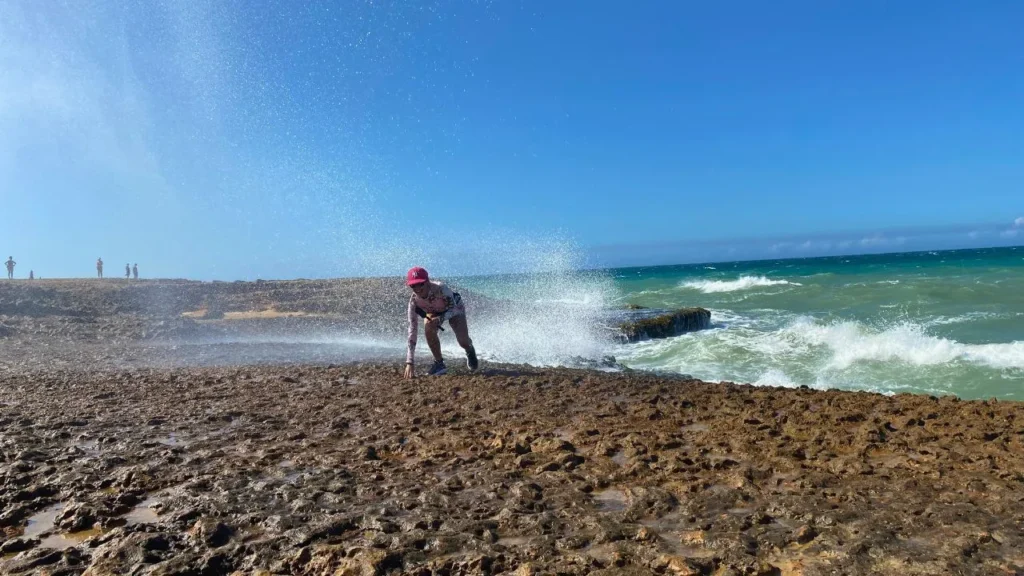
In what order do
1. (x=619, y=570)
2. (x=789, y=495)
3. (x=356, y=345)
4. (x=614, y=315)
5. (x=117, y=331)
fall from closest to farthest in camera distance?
1. (x=619, y=570)
2. (x=789, y=495)
3. (x=356, y=345)
4. (x=117, y=331)
5. (x=614, y=315)

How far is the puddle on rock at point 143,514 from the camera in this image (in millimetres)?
3527

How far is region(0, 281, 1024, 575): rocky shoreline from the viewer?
2965 mm

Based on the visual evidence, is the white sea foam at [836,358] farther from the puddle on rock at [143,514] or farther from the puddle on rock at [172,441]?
the puddle on rock at [143,514]

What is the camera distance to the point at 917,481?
13.1 ft

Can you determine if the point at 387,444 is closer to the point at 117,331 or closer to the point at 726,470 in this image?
the point at 726,470

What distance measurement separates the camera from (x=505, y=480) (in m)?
4.16

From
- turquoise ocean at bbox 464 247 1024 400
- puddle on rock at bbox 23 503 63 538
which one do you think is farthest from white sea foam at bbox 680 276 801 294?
puddle on rock at bbox 23 503 63 538

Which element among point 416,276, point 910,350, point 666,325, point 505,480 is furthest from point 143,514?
point 666,325

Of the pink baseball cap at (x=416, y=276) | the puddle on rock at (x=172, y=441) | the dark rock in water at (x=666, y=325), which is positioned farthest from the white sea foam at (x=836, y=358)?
the puddle on rock at (x=172, y=441)

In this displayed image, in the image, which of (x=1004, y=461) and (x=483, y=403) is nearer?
(x=1004, y=461)

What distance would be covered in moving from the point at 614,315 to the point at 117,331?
13.1 meters

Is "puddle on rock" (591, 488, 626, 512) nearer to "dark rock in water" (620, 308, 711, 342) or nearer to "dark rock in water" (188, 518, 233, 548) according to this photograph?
"dark rock in water" (188, 518, 233, 548)

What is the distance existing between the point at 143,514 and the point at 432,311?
5003 millimetres

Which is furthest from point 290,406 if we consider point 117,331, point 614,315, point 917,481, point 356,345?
point 614,315
